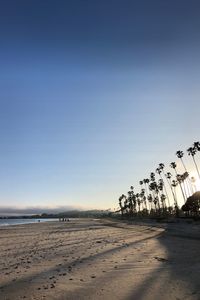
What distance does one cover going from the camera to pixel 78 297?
32.6 ft

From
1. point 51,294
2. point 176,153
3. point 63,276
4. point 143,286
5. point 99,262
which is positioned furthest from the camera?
point 176,153

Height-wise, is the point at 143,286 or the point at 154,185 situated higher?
the point at 154,185

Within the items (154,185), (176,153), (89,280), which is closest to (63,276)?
(89,280)

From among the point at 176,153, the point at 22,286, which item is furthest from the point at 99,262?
the point at 176,153

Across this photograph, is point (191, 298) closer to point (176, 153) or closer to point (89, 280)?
point (89, 280)

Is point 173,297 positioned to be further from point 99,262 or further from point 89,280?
point 99,262

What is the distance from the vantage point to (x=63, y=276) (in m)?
13.2

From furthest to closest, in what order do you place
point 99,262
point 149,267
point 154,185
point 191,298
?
1. point 154,185
2. point 99,262
3. point 149,267
4. point 191,298

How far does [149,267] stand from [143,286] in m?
3.85

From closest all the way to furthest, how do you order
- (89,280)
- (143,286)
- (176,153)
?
1. (143,286)
2. (89,280)
3. (176,153)

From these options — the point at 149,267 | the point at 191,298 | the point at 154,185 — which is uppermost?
the point at 154,185

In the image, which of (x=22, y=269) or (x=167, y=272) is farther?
(x=22, y=269)

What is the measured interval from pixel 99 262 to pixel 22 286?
19.9ft

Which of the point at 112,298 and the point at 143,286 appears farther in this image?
the point at 143,286
